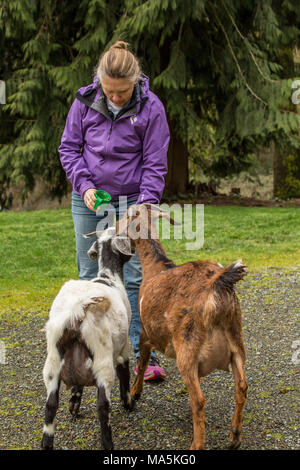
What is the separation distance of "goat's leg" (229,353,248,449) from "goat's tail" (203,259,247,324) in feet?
1.05

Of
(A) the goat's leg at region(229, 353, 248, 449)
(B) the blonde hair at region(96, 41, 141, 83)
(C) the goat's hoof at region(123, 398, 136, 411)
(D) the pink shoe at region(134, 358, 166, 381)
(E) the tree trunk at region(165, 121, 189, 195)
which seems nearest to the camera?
(A) the goat's leg at region(229, 353, 248, 449)

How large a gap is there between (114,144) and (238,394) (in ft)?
6.47

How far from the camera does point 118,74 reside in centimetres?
402

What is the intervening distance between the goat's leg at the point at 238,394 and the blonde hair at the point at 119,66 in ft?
6.66

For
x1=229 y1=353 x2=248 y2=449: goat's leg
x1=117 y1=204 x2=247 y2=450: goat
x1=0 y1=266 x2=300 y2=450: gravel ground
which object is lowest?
x1=0 y1=266 x2=300 y2=450: gravel ground

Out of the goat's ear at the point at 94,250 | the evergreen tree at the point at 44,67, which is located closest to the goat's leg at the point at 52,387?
the goat's ear at the point at 94,250

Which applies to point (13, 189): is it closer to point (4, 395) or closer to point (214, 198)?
point (214, 198)

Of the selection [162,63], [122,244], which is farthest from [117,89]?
[162,63]

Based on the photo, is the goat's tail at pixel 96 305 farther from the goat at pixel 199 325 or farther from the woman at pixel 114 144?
the woman at pixel 114 144

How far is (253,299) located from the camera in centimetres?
691

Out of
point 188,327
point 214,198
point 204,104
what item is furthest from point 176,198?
point 188,327

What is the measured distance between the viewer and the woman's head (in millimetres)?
4016

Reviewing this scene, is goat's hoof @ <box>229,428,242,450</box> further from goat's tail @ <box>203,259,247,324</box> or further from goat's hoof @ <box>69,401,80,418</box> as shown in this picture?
goat's hoof @ <box>69,401,80,418</box>

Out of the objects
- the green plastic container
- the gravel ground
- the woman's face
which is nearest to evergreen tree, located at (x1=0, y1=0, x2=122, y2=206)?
the gravel ground
